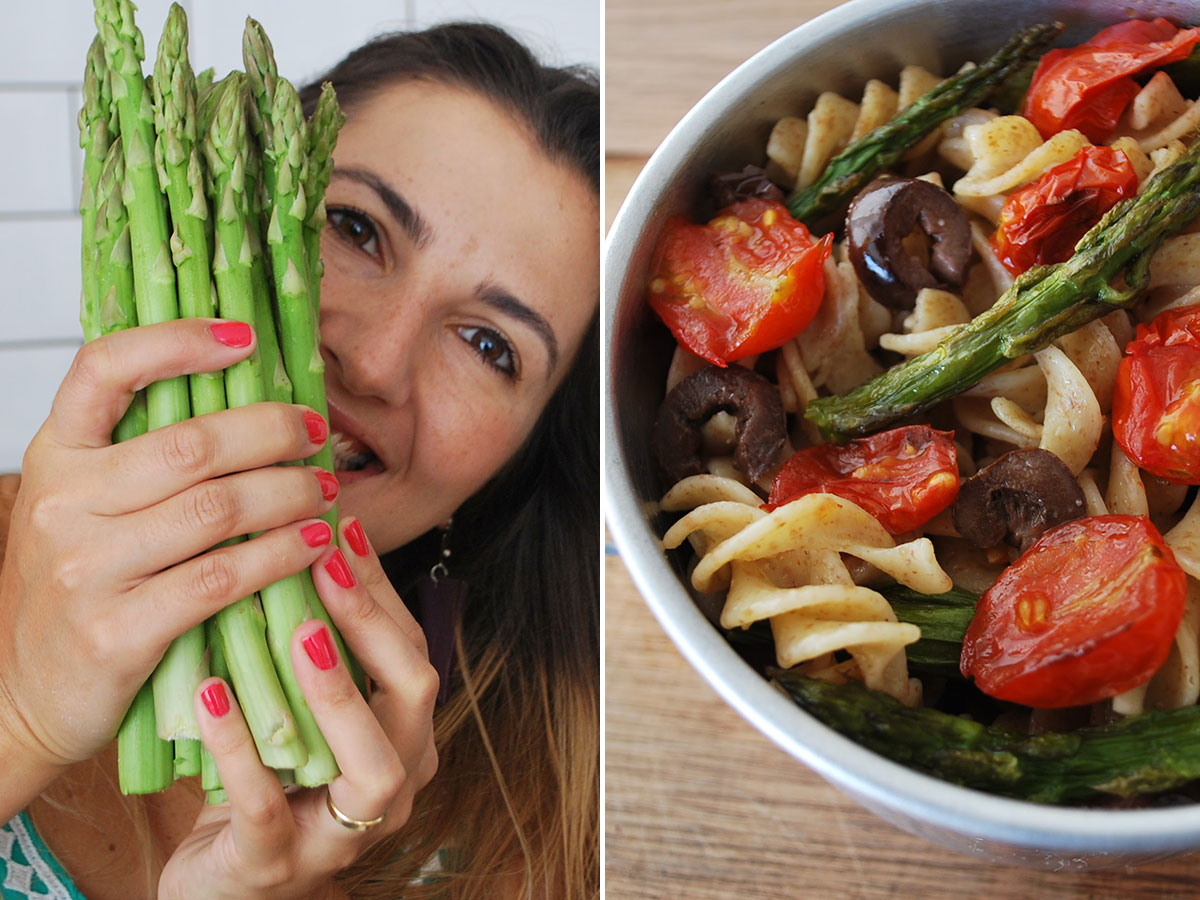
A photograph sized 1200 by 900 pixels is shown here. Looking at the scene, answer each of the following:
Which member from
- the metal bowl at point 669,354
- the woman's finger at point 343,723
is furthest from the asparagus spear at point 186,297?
the metal bowl at point 669,354

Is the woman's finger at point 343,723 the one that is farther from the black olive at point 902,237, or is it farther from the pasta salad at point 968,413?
the black olive at point 902,237

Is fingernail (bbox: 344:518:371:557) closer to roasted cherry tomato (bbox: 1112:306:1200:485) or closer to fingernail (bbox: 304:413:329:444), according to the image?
fingernail (bbox: 304:413:329:444)

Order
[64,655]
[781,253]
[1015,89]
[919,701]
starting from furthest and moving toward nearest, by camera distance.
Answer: [1015,89] < [781,253] < [919,701] < [64,655]

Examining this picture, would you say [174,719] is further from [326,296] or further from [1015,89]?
[1015,89]

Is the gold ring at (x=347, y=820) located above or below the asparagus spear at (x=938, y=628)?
below

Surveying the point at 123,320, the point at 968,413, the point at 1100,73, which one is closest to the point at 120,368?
the point at 123,320

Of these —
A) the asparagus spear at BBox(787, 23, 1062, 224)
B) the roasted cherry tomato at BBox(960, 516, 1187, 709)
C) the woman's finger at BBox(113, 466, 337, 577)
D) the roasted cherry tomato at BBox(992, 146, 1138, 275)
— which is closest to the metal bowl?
the asparagus spear at BBox(787, 23, 1062, 224)

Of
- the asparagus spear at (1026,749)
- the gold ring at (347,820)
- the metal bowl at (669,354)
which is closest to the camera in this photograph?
the metal bowl at (669,354)

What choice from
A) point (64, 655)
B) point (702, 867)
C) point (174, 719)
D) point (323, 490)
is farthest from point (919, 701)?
point (64, 655)
